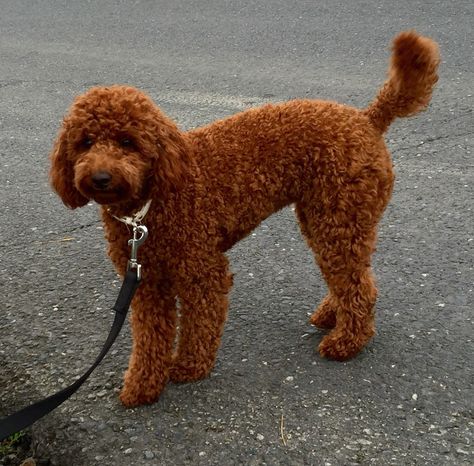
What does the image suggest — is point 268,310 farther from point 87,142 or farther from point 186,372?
point 87,142

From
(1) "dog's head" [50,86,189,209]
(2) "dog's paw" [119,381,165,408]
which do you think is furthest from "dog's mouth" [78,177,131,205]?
(2) "dog's paw" [119,381,165,408]

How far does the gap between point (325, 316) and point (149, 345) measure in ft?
2.91

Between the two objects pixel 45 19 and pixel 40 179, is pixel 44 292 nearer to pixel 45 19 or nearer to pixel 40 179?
pixel 40 179

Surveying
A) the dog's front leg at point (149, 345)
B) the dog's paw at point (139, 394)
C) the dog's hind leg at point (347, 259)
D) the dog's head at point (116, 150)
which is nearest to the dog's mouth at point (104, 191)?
the dog's head at point (116, 150)

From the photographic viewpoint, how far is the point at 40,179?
5.02 meters

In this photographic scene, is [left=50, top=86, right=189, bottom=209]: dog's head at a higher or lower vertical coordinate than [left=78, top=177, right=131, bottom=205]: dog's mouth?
higher

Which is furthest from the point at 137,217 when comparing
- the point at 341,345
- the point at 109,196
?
the point at 341,345

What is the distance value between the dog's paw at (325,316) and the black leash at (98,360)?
1.04m

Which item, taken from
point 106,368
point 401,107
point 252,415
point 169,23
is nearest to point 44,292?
point 106,368

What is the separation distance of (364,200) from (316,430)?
0.94 metres

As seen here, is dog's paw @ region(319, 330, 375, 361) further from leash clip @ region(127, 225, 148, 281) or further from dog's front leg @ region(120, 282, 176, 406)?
leash clip @ region(127, 225, 148, 281)

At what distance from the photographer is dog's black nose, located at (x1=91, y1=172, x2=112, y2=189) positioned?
7.64 feet

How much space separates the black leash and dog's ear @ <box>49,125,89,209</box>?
26cm

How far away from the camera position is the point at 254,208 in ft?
9.58
